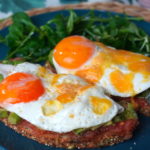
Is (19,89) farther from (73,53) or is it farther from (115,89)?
(115,89)

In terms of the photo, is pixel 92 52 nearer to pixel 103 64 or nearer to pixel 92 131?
pixel 103 64

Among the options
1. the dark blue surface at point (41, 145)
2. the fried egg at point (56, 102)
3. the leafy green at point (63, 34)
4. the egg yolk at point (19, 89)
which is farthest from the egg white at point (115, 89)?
the leafy green at point (63, 34)

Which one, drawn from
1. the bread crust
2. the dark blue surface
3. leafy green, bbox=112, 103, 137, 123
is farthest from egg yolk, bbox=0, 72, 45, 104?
leafy green, bbox=112, 103, 137, 123

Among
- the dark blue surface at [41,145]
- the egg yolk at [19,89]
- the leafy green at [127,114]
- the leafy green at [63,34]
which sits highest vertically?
the egg yolk at [19,89]

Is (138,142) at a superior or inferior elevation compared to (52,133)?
inferior

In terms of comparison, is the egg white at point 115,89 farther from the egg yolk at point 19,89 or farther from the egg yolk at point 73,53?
the egg yolk at point 19,89

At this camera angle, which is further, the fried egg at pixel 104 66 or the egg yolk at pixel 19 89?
the fried egg at pixel 104 66

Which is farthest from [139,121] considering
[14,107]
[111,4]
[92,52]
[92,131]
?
[111,4]
